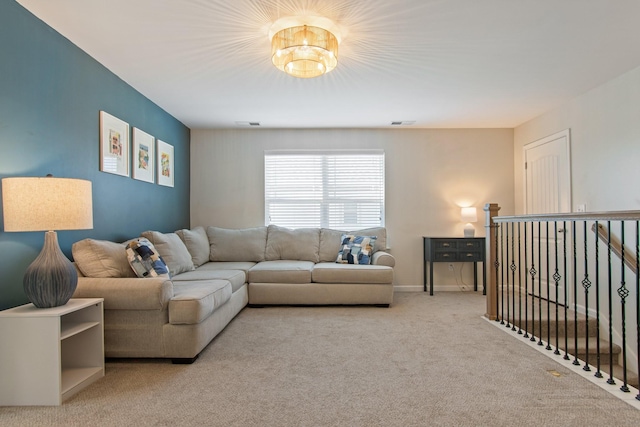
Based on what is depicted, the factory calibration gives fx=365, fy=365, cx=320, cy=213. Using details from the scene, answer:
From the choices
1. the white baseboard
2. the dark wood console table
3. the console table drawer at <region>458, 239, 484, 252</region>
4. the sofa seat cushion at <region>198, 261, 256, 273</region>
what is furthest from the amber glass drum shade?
the white baseboard

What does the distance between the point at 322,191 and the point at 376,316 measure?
2.18m

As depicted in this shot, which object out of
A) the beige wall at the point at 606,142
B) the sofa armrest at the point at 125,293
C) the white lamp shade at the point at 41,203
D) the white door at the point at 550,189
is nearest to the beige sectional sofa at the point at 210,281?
the sofa armrest at the point at 125,293

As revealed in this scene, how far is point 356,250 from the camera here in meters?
4.64

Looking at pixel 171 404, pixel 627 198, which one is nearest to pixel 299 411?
pixel 171 404

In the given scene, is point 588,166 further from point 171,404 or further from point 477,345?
point 171,404

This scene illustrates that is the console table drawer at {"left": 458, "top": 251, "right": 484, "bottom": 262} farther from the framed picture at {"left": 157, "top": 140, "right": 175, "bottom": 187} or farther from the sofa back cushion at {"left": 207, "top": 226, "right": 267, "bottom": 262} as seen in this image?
the framed picture at {"left": 157, "top": 140, "right": 175, "bottom": 187}

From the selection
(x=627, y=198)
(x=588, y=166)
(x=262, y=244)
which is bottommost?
(x=262, y=244)

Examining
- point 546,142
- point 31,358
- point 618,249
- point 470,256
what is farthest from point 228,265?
point 546,142

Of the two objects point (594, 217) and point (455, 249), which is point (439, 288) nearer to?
point (455, 249)

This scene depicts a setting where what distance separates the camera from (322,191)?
17.7 ft

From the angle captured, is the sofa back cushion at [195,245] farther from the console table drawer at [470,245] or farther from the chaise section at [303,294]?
the console table drawer at [470,245]

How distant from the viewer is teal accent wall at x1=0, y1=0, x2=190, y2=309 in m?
2.22

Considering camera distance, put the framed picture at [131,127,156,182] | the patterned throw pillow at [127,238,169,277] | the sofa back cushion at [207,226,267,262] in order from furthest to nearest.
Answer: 1. the sofa back cushion at [207,226,267,262]
2. the framed picture at [131,127,156,182]
3. the patterned throw pillow at [127,238,169,277]

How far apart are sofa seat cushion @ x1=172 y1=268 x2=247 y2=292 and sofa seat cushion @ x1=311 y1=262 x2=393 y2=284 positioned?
2.83 feet
